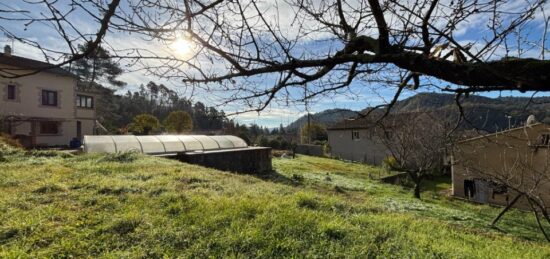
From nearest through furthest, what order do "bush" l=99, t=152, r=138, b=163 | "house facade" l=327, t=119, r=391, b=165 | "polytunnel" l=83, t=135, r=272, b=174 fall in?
"bush" l=99, t=152, r=138, b=163, "polytunnel" l=83, t=135, r=272, b=174, "house facade" l=327, t=119, r=391, b=165

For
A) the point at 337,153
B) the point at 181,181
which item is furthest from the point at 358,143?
the point at 181,181

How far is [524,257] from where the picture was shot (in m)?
4.07

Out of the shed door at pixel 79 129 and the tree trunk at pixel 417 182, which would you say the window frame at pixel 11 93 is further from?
the tree trunk at pixel 417 182

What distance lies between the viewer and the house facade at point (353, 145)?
34344 millimetres

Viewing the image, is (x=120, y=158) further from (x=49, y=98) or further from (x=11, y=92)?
(x=49, y=98)

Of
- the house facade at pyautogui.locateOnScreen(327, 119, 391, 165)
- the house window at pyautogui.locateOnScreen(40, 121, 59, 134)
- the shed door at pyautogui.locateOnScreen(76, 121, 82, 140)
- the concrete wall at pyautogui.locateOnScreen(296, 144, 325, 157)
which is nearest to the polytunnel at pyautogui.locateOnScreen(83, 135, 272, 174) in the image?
the house window at pyautogui.locateOnScreen(40, 121, 59, 134)

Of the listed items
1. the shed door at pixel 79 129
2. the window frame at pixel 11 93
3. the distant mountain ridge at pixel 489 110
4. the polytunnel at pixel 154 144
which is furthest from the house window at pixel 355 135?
the distant mountain ridge at pixel 489 110

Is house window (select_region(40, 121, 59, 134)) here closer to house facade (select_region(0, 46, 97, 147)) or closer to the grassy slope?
house facade (select_region(0, 46, 97, 147))

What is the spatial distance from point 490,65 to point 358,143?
118ft

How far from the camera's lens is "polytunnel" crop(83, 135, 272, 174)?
14695 millimetres

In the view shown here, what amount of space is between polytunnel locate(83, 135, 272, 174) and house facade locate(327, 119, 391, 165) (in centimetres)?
1786

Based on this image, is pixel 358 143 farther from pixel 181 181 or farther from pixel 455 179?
pixel 181 181

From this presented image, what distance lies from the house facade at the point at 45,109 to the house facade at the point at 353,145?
25035mm

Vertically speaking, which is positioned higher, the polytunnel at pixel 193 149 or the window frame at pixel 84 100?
the window frame at pixel 84 100
